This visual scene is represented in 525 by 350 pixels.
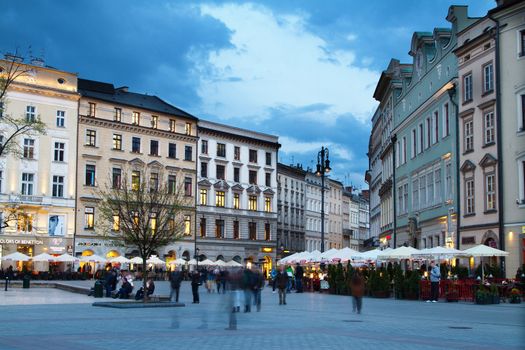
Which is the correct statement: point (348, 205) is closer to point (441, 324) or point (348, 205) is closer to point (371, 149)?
point (371, 149)

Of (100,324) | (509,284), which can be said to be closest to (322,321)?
(100,324)

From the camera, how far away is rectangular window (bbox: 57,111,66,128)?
240 ft

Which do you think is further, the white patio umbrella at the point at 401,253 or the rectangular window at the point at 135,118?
the rectangular window at the point at 135,118

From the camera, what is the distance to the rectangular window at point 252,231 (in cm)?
9256

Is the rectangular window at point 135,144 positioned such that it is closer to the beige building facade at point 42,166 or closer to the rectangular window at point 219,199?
the beige building facade at point 42,166


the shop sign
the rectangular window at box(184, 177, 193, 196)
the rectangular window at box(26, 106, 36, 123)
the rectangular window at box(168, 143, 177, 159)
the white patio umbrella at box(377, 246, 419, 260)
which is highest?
the rectangular window at box(26, 106, 36, 123)

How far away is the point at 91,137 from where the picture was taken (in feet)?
250

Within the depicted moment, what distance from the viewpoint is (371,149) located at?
92500 mm

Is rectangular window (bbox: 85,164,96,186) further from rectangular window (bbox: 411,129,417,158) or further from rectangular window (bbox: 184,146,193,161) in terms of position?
rectangular window (bbox: 411,129,417,158)

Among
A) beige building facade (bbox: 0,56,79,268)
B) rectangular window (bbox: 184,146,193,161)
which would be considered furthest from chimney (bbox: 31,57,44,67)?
rectangular window (bbox: 184,146,193,161)

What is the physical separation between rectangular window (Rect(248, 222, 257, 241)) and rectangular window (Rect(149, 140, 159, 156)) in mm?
16329

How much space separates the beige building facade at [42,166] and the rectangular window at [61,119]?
0.06ft

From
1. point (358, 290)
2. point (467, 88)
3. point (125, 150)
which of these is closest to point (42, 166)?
point (125, 150)

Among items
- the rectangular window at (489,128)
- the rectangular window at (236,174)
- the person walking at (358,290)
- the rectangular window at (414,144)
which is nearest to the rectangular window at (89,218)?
the rectangular window at (236,174)
